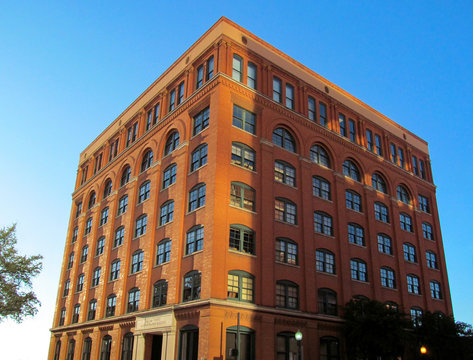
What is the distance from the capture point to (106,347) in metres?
42.3

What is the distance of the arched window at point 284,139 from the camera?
39.8 meters

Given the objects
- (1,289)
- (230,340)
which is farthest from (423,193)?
(1,289)

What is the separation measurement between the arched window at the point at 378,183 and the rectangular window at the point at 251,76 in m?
17.2

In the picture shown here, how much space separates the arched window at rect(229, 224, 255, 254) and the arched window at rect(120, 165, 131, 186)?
63.5ft

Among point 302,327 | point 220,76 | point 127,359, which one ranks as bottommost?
point 127,359

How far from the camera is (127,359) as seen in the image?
38531 millimetres

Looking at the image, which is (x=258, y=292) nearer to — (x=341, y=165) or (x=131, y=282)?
(x=131, y=282)

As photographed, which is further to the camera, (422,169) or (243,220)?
(422,169)

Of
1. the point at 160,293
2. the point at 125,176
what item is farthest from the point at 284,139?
the point at 125,176

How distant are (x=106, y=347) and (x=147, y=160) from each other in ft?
57.9

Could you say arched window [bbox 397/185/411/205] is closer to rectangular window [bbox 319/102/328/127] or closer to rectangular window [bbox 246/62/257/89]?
rectangular window [bbox 319/102/328/127]

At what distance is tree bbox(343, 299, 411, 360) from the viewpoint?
34.5 meters

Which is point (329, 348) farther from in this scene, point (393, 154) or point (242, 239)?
point (393, 154)

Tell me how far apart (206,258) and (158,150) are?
592 inches
